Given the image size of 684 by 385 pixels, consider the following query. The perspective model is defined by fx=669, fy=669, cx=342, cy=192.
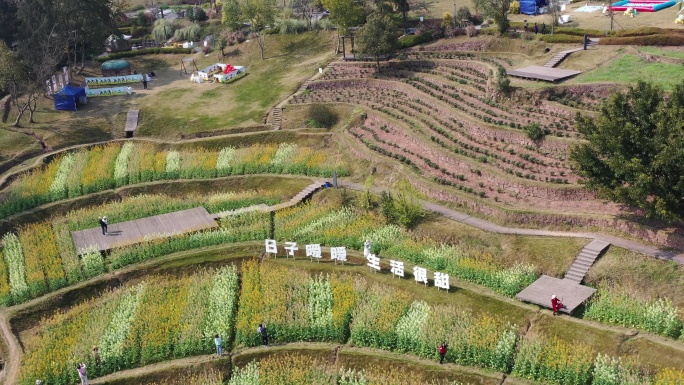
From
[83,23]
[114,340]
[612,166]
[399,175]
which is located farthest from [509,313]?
[83,23]

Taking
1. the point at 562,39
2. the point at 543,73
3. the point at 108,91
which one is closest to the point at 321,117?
the point at 543,73

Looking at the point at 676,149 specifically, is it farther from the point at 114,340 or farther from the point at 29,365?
the point at 29,365

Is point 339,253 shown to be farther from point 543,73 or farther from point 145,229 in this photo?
point 543,73

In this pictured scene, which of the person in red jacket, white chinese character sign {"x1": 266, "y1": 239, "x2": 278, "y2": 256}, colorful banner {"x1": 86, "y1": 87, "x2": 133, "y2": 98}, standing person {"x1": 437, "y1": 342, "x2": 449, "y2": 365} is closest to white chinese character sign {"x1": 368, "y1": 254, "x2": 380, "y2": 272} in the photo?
white chinese character sign {"x1": 266, "y1": 239, "x2": 278, "y2": 256}

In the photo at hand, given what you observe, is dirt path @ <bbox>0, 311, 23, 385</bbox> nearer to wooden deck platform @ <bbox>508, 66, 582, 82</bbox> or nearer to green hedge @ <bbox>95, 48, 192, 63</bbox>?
wooden deck platform @ <bbox>508, 66, 582, 82</bbox>

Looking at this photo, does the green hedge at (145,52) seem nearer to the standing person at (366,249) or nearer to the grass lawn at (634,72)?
the grass lawn at (634,72)

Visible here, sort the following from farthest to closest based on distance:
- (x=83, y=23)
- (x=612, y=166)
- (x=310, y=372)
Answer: (x=83, y=23) → (x=612, y=166) → (x=310, y=372)
